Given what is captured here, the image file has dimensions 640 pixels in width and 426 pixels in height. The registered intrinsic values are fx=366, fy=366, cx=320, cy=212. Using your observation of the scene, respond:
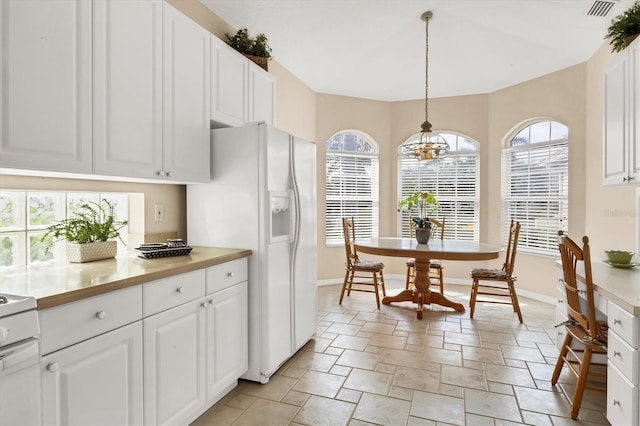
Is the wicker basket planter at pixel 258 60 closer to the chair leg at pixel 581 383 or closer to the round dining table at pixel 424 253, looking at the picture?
the round dining table at pixel 424 253

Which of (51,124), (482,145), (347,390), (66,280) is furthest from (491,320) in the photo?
(51,124)

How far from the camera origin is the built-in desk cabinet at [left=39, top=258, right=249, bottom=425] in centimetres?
130

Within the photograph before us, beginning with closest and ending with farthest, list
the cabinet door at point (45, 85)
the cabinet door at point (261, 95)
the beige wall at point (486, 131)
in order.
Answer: the cabinet door at point (45, 85)
the cabinet door at point (261, 95)
the beige wall at point (486, 131)

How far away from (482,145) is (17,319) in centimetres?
551

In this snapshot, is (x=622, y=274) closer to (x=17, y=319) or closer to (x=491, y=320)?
(x=491, y=320)

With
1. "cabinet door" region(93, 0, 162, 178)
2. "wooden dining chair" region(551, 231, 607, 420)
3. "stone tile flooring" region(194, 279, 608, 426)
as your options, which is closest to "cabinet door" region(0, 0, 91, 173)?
"cabinet door" region(93, 0, 162, 178)

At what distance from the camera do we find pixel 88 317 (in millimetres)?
1381

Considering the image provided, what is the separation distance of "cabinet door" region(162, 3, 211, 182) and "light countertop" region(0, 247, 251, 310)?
22.1 inches

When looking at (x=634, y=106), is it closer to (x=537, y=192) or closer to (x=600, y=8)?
(x=600, y=8)

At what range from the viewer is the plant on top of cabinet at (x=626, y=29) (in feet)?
7.55

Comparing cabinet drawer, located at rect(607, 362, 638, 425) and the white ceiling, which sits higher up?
the white ceiling

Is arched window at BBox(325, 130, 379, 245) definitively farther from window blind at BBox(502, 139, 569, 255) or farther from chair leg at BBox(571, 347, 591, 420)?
chair leg at BBox(571, 347, 591, 420)

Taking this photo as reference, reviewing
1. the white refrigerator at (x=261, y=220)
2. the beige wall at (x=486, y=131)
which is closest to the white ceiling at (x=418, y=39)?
the beige wall at (x=486, y=131)

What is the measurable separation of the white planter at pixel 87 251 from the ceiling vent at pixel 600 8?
4.15 meters
